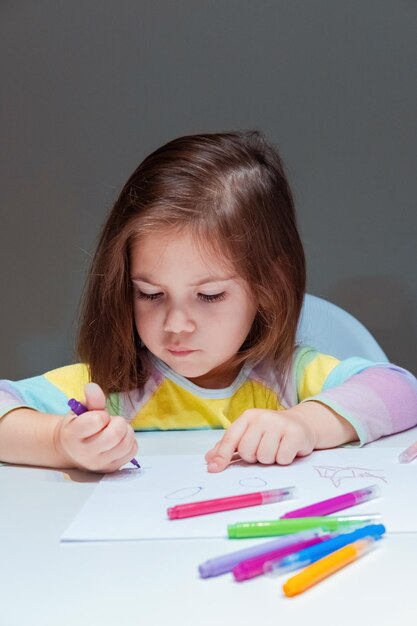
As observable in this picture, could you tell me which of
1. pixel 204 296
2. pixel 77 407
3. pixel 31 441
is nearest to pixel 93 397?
pixel 77 407

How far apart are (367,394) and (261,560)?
44 cm

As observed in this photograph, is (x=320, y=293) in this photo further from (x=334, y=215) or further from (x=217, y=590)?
(x=217, y=590)

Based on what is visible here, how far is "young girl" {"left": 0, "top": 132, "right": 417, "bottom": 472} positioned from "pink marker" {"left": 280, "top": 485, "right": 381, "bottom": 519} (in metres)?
0.13

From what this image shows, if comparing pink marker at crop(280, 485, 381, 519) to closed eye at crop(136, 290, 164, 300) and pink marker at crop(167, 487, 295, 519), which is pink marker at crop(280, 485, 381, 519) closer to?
pink marker at crop(167, 487, 295, 519)

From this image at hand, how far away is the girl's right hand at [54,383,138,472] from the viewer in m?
0.71

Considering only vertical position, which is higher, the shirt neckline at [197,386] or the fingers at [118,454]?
the fingers at [118,454]

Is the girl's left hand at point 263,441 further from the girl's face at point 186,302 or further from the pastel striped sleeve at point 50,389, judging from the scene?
the pastel striped sleeve at point 50,389

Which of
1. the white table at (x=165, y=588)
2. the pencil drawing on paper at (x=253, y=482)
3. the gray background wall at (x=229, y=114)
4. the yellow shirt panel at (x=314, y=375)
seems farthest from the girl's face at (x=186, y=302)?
the gray background wall at (x=229, y=114)

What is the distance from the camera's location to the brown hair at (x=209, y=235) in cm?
91

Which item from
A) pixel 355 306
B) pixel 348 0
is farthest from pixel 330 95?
pixel 355 306

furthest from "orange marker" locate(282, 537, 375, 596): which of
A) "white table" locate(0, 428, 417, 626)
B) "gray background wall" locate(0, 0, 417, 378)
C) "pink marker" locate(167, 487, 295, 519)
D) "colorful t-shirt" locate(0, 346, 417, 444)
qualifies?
"gray background wall" locate(0, 0, 417, 378)

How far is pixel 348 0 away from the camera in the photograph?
69.2 inches

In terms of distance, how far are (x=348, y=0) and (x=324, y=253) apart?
21.2 inches

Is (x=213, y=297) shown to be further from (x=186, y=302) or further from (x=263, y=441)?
(x=263, y=441)
